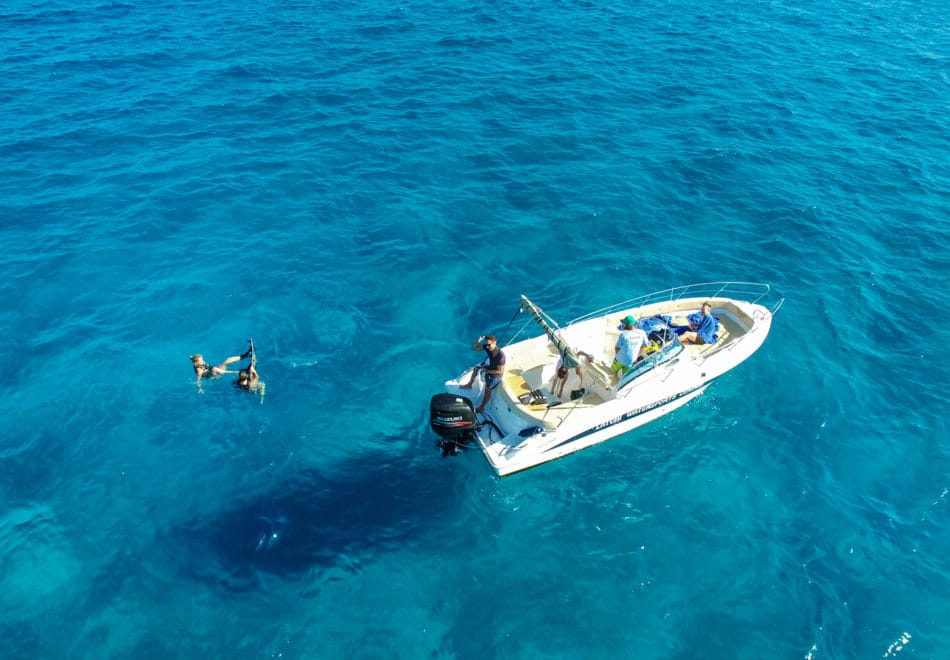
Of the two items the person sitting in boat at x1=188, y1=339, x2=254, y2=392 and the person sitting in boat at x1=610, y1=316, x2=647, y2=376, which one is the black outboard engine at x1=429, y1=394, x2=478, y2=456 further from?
the person sitting in boat at x1=188, y1=339, x2=254, y2=392

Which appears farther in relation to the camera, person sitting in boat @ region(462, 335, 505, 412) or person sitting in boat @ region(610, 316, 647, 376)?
person sitting in boat @ region(610, 316, 647, 376)

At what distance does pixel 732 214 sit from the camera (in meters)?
27.3

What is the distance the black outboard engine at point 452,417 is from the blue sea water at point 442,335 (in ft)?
5.49

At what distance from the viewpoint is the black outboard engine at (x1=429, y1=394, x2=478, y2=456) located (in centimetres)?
1630

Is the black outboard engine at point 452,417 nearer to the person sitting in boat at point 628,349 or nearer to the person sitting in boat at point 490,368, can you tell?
the person sitting in boat at point 490,368

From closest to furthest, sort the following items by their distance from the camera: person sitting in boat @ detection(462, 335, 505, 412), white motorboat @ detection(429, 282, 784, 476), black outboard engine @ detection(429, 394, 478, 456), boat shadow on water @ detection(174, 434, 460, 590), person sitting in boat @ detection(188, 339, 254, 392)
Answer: boat shadow on water @ detection(174, 434, 460, 590) → black outboard engine @ detection(429, 394, 478, 456) → white motorboat @ detection(429, 282, 784, 476) → person sitting in boat @ detection(462, 335, 505, 412) → person sitting in boat @ detection(188, 339, 254, 392)

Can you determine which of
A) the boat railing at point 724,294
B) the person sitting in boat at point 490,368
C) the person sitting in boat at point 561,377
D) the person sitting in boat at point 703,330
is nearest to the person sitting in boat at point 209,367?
the person sitting in boat at point 490,368

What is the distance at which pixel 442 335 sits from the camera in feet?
72.1

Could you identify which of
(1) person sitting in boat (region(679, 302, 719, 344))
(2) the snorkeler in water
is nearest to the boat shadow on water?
(2) the snorkeler in water

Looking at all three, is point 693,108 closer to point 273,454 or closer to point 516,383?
point 516,383

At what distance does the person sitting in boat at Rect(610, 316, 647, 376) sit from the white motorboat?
206mm

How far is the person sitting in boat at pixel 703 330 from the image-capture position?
1980 centimetres

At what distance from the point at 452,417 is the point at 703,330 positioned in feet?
29.1

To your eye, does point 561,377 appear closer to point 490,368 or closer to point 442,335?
point 490,368
